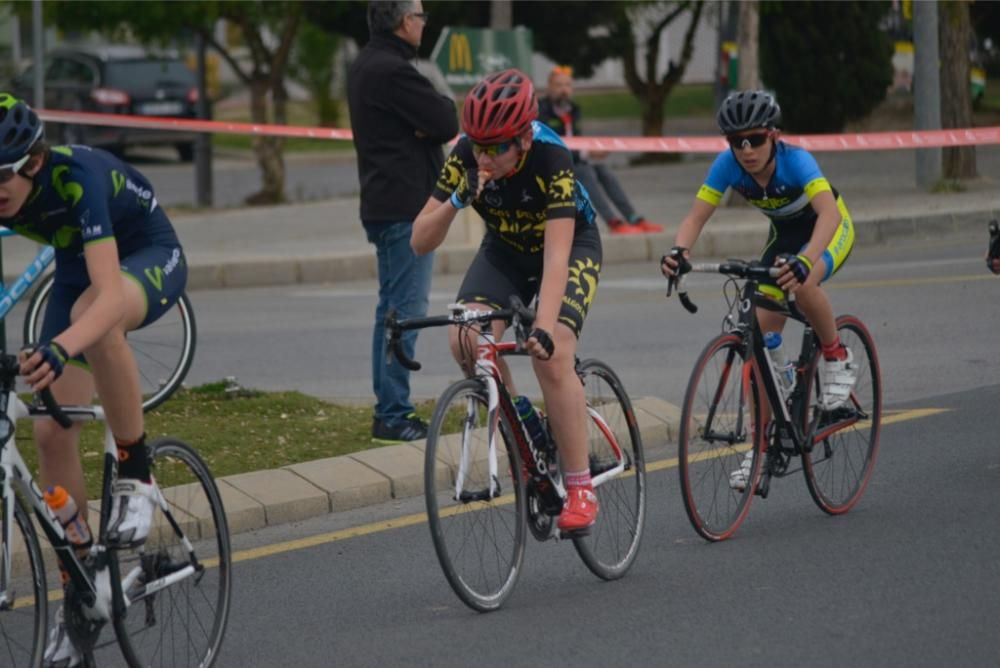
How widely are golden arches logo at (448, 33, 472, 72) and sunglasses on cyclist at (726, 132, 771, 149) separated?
38.8 feet

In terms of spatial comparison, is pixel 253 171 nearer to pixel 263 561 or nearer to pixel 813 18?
pixel 813 18

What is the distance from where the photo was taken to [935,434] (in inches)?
333

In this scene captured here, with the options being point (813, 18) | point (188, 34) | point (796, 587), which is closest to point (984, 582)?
point (796, 587)

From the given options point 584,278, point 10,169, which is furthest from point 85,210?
point 584,278

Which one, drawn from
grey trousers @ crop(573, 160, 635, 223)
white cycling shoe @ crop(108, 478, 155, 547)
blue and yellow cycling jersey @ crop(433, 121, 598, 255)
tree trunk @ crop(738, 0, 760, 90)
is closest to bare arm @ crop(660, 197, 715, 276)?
blue and yellow cycling jersey @ crop(433, 121, 598, 255)

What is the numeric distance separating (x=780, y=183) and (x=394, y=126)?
222 cm

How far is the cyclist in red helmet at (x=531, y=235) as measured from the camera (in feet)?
18.8

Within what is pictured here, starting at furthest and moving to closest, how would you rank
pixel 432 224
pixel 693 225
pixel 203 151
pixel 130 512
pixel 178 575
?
pixel 203 151, pixel 693 225, pixel 432 224, pixel 178 575, pixel 130 512

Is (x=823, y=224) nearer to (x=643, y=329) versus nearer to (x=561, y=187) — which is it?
(x=561, y=187)

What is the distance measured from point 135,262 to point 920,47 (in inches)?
576

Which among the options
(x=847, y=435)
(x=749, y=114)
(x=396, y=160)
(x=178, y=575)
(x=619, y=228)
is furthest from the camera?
(x=619, y=228)

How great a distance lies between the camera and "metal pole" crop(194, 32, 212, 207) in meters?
21.9

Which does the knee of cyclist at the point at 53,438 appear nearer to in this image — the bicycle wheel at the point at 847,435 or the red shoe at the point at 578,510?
the red shoe at the point at 578,510

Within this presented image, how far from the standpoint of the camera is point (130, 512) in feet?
16.5
